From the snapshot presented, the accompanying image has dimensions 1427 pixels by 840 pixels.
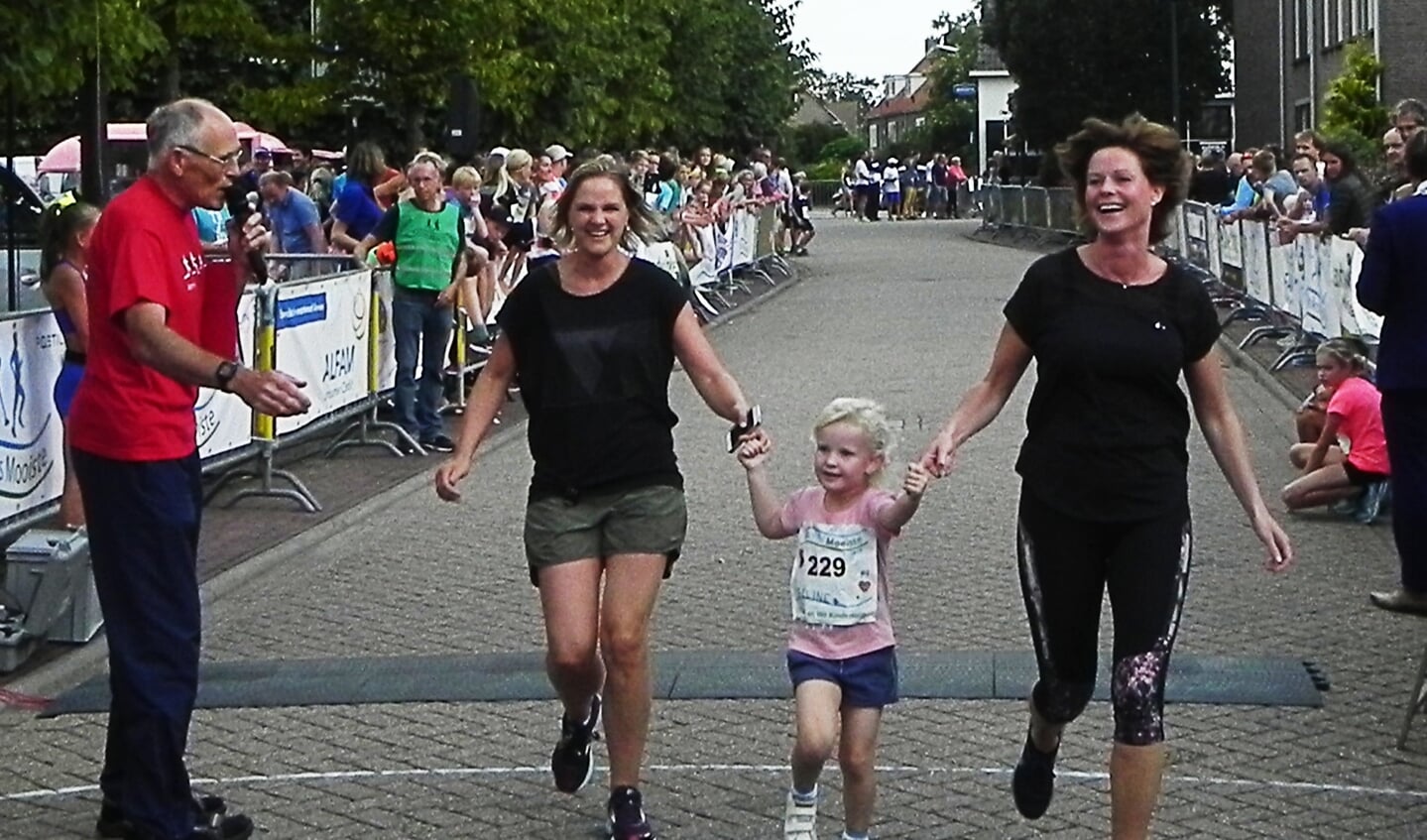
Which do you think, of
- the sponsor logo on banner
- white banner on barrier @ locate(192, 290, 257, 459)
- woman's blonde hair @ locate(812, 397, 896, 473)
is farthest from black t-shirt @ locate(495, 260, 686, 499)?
the sponsor logo on banner

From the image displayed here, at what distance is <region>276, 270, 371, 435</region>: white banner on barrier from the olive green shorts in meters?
7.06

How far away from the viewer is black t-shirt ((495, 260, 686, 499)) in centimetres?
638

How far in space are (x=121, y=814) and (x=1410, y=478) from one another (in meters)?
3.90

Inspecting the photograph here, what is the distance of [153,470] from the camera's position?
6188 mm

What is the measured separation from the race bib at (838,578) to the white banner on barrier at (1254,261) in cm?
1579

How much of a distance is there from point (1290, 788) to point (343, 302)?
8.76 metres

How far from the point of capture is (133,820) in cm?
627

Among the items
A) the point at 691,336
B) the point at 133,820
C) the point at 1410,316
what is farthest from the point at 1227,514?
the point at 133,820

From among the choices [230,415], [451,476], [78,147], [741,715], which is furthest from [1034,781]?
[78,147]

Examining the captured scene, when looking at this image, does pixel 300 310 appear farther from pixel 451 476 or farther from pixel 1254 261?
pixel 1254 261

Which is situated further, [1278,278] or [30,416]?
[1278,278]

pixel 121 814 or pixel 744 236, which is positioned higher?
pixel 744 236

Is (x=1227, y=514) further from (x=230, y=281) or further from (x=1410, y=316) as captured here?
(x=230, y=281)

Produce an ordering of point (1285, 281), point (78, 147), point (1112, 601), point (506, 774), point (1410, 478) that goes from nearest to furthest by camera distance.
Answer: point (1112, 601) → point (506, 774) → point (1410, 478) → point (1285, 281) → point (78, 147)
